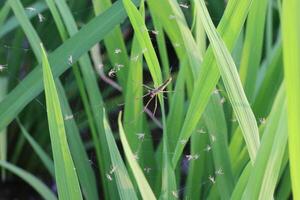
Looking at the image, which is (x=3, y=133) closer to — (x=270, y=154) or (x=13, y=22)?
(x=13, y=22)

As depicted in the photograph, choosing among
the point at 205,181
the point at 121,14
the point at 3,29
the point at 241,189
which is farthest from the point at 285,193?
the point at 3,29

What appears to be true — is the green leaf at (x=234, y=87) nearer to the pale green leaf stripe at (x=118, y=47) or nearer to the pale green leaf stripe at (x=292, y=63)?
the pale green leaf stripe at (x=292, y=63)

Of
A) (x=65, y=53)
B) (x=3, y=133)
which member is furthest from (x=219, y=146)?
(x=3, y=133)

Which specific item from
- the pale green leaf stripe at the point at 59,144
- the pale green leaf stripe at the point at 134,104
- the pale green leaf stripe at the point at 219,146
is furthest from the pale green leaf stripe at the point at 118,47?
the pale green leaf stripe at the point at 59,144

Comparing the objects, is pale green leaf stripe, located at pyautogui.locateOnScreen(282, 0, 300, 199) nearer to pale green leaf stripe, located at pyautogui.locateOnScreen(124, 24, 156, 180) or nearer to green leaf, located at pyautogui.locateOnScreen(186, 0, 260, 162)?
green leaf, located at pyautogui.locateOnScreen(186, 0, 260, 162)

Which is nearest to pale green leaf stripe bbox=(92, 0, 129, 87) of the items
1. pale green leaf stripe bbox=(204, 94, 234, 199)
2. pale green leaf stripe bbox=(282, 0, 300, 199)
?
pale green leaf stripe bbox=(204, 94, 234, 199)
